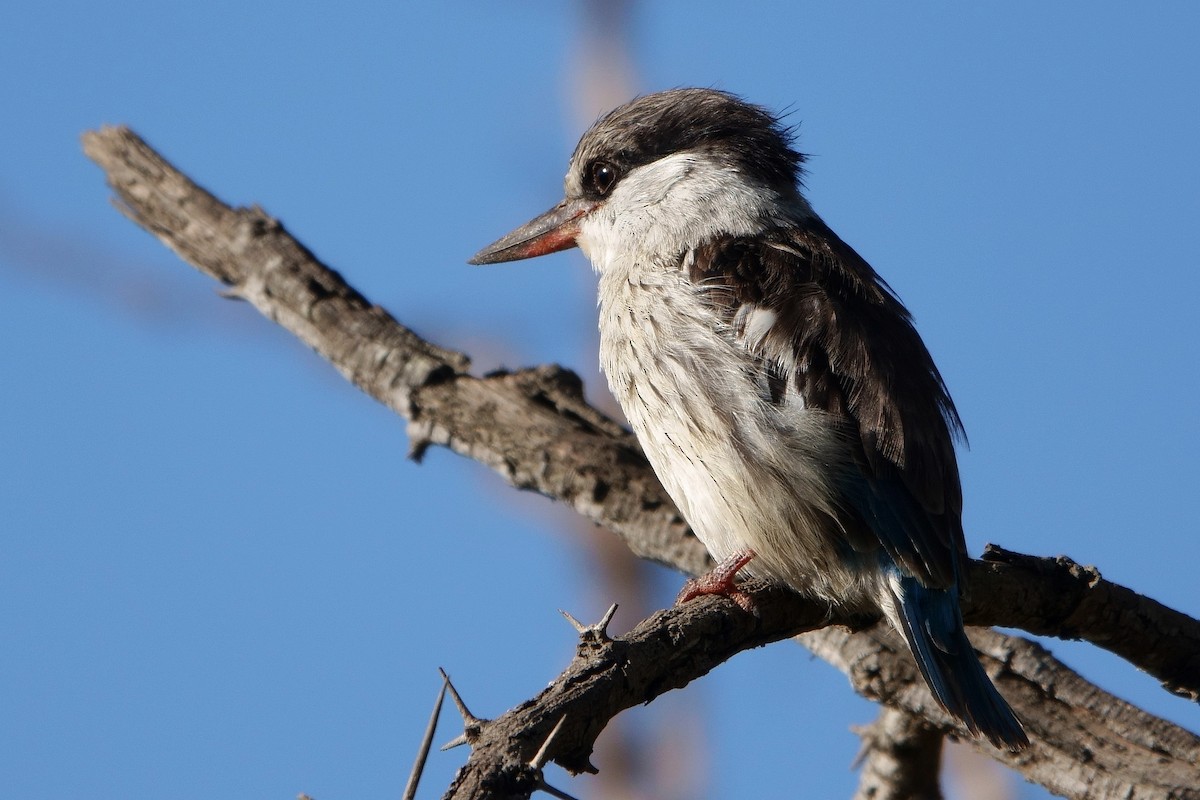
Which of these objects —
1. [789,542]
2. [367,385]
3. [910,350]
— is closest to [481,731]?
[789,542]

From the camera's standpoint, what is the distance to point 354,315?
15.2 feet

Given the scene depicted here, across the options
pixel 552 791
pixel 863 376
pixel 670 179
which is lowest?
pixel 552 791

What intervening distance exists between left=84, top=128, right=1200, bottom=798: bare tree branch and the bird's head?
56 centimetres

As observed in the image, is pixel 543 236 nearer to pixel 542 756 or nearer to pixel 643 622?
pixel 643 622

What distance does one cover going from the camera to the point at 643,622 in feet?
9.18

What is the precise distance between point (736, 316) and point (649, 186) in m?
0.85

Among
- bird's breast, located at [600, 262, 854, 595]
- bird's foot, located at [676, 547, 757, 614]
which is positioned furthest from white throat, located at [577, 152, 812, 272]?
bird's foot, located at [676, 547, 757, 614]

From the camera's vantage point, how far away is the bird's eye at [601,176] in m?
4.24

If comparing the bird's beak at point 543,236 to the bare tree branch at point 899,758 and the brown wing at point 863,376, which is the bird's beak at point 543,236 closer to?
the brown wing at point 863,376

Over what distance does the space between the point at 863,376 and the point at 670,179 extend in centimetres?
110

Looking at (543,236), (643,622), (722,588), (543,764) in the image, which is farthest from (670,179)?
(543,764)

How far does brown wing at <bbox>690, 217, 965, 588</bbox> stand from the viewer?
3164 mm

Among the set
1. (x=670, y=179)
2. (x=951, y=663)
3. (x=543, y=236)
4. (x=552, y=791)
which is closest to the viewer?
(x=552, y=791)

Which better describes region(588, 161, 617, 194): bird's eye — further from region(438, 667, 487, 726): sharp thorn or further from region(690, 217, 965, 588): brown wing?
region(438, 667, 487, 726): sharp thorn
